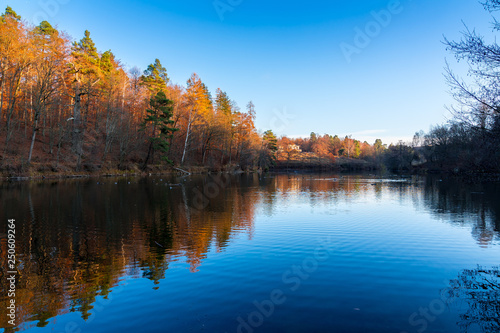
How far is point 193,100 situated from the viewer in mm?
57781

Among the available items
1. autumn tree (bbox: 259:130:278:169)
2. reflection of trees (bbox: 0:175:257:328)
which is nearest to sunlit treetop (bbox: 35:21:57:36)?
reflection of trees (bbox: 0:175:257:328)

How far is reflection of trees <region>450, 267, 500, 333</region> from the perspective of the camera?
18.4 ft

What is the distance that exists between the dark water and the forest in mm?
3582

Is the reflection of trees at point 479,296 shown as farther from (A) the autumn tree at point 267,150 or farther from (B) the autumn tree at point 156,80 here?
(A) the autumn tree at point 267,150

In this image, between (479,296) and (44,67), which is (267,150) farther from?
(479,296)

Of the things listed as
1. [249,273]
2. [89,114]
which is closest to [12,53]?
[89,114]

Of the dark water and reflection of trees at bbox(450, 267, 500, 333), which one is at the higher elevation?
the dark water

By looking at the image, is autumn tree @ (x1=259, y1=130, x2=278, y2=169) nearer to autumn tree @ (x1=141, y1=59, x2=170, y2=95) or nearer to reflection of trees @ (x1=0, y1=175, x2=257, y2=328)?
autumn tree @ (x1=141, y1=59, x2=170, y2=95)

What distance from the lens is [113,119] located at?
A: 46656mm

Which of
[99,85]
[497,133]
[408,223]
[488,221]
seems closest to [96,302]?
[497,133]

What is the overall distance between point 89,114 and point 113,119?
13609 mm

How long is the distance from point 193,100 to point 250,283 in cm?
5418

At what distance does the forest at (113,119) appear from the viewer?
965cm

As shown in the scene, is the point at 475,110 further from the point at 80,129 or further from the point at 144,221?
the point at 80,129
